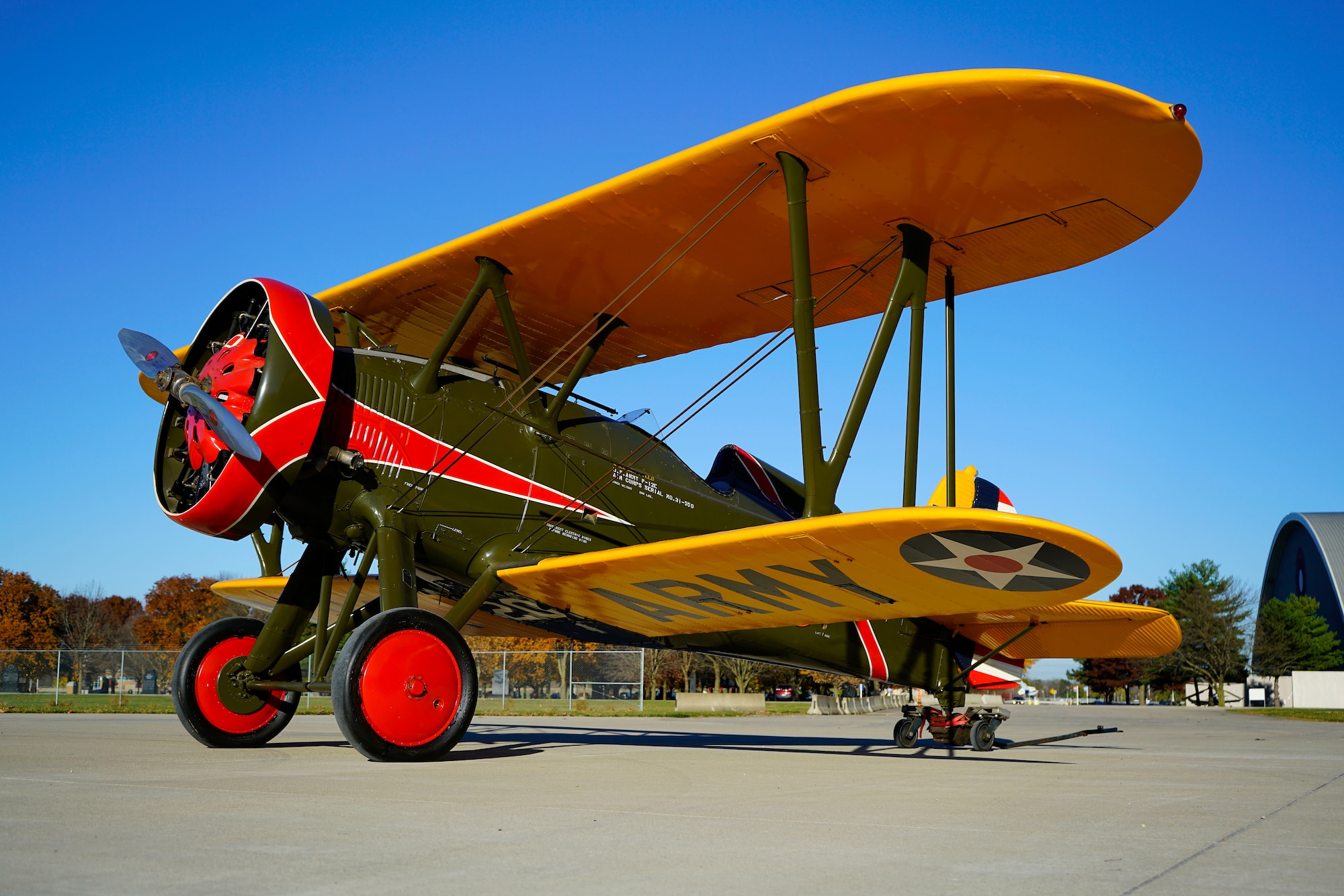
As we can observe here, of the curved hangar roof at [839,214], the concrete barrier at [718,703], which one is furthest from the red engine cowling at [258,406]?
the concrete barrier at [718,703]

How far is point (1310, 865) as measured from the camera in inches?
121

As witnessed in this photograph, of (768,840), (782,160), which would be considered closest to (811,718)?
(782,160)

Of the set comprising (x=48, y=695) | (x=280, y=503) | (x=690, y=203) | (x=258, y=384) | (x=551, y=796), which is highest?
(x=690, y=203)

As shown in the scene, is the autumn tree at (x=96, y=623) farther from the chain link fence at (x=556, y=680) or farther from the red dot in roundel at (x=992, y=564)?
the red dot in roundel at (x=992, y=564)

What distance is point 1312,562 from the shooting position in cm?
6331

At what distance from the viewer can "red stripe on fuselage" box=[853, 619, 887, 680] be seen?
33.3 feet

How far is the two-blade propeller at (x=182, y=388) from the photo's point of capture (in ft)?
21.7

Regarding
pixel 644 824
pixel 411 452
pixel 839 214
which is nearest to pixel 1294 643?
pixel 839 214

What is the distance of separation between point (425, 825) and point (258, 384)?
14.3 ft

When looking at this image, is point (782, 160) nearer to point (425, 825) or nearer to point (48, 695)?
point (425, 825)

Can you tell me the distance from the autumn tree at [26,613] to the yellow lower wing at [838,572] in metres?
48.8

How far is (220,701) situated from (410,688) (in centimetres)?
259

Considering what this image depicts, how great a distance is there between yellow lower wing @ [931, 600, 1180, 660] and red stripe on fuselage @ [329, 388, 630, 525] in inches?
159

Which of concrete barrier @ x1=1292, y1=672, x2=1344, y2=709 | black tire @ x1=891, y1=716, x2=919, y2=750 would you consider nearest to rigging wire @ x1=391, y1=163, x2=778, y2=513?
black tire @ x1=891, y1=716, x2=919, y2=750
